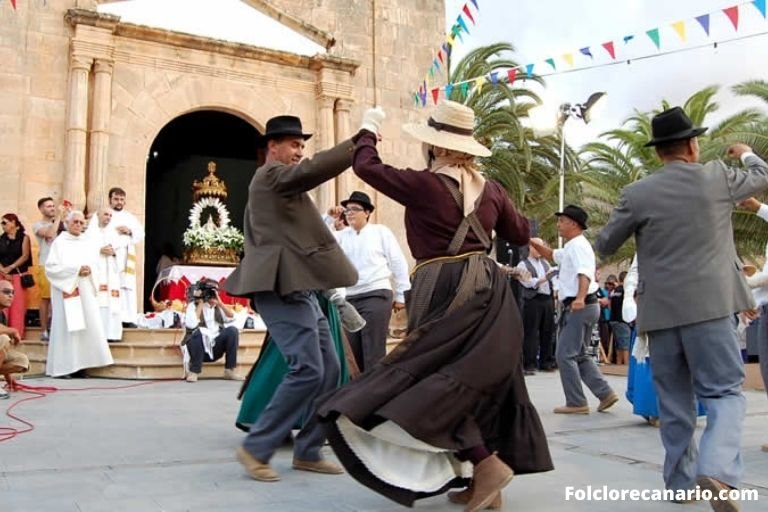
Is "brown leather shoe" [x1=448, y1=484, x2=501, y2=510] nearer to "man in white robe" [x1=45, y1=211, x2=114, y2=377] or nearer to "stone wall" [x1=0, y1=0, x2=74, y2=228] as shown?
"man in white robe" [x1=45, y1=211, x2=114, y2=377]

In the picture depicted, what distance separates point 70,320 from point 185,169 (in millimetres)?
8930

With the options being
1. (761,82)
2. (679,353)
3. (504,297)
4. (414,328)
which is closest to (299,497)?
(414,328)

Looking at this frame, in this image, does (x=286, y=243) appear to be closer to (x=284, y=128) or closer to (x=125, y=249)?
(x=284, y=128)

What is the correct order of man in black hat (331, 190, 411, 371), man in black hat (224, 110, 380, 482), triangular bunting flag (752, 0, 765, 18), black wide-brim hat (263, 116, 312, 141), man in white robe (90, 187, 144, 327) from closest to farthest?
man in black hat (224, 110, 380, 482) < black wide-brim hat (263, 116, 312, 141) < man in black hat (331, 190, 411, 371) < triangular bunting flag (752, 0, 765, 18) < man in white robe (90, 187, 144, 327)

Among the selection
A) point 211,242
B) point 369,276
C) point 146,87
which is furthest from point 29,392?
point 146,87

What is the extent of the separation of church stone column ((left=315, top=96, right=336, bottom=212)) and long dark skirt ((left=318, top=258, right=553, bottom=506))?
10389mm

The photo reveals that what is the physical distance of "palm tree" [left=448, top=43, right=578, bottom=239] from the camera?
22.1 m

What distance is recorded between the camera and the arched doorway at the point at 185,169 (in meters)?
16.9

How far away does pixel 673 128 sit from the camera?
150 inches

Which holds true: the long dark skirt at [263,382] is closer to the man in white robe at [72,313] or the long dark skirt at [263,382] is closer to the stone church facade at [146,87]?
the man in white robe at [72,313]

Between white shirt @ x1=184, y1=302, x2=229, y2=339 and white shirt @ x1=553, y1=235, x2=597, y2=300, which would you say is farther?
white shirt @ x1=184, y1=302, x2=229, y2=339

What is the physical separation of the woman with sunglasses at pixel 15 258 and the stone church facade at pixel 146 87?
128cm

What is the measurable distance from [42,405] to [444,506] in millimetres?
4692

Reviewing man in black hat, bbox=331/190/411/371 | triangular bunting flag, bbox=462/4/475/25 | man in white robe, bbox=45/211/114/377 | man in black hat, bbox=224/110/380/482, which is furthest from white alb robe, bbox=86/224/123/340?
triangular bunting flag, bbox=462/4/475/25
